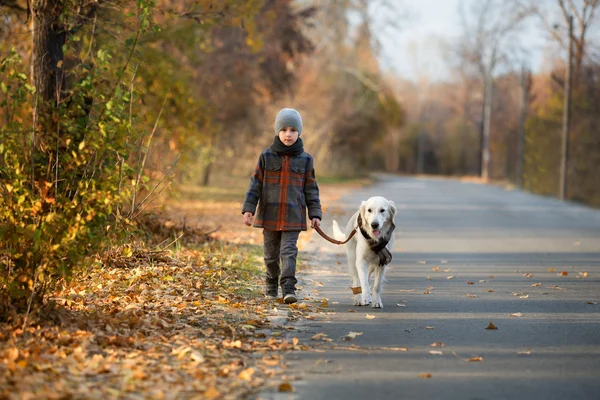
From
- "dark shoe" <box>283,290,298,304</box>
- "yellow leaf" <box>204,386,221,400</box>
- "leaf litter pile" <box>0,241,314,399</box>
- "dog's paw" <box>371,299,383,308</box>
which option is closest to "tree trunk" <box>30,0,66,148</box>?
"leaf litter pile" <box>0,241,314,399</box>

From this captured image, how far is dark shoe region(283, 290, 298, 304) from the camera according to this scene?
28.8 feet

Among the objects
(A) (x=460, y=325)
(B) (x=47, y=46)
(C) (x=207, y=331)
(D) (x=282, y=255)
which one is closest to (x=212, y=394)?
(C) (x=207, y=331)

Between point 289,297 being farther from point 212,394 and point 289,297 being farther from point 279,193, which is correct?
point 212,394

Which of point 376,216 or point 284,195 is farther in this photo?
point 284,195

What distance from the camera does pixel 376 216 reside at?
8.78m

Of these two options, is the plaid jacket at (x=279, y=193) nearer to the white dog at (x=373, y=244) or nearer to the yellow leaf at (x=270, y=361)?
the white dog at (x=373, y=244)

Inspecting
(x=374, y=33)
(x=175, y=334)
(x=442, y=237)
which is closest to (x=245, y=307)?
(x=175, y=334)

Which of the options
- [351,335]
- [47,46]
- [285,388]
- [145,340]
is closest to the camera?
[285,388]

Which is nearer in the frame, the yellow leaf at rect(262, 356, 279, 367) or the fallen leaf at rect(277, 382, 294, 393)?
the fallen leaf at rect(277, 382, 294, 393)

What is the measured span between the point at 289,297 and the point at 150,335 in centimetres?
213

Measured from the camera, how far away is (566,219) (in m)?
22.8

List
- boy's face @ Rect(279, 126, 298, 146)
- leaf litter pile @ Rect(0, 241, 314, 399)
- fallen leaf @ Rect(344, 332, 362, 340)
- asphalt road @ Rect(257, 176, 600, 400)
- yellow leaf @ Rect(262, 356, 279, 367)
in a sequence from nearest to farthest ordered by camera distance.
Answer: leaf litter pile @ Rect(0, 241, 314, 399) < asphalt road @ Rect(257, 176, 600, 400) < yellow leaf @ Rect(262, 356, 279, 367) < fallen leaf @ Rect(344, 332, 362, 340) < boy's face @ Rect(279, 126, 298, 146)

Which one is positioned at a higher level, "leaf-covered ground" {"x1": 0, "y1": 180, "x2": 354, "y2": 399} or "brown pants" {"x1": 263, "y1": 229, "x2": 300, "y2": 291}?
"brown pants" {"x1": 263, "y1": 229, "x2": 300, "y2": 291}

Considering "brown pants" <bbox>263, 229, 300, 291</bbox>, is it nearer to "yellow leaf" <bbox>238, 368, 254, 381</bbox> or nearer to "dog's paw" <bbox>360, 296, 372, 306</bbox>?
"dog's paw" <bbox>360, 296, 372, 306</bbox>
